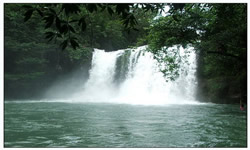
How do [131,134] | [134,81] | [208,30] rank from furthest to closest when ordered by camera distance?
[134,81] → [208,30] → [131,134]

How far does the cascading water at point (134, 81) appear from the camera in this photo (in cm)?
1859

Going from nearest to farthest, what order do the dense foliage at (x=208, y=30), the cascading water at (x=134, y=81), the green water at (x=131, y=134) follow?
the green water at (x=131, y=134) → the dense foliage at (x=208, y=30) → the cascading water at (x=134, y=81)

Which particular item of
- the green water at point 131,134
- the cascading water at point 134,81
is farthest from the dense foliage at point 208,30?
the cascading water at point 134,81

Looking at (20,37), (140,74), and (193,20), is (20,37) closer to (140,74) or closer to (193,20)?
(140,74)

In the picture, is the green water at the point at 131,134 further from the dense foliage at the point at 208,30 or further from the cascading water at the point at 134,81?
the cascading water at the point at 134,81

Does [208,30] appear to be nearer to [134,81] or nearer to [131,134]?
[131,134]

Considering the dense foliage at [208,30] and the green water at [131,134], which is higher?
the dense foliage at [208,30]

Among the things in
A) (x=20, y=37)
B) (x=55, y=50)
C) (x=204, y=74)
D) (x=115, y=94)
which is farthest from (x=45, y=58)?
(x=204, y=74)

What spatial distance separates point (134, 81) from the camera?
68.7 ft

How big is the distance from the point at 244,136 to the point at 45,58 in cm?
1892

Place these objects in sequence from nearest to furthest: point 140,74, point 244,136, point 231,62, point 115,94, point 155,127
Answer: point 244,136 < point 155,127 < point 231,62 < point 140,74 < point 115,94

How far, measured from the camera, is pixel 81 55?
22656 millimetres

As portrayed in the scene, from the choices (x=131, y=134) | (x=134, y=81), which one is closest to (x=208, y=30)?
(x=131, y=134)

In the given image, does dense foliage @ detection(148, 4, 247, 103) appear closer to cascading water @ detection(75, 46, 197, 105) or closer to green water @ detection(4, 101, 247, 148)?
green water @ detection(4, 101, 247, 148)
